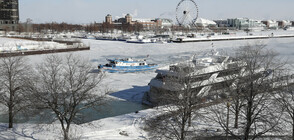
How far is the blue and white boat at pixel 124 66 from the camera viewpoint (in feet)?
123

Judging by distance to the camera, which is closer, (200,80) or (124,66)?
(200,80)

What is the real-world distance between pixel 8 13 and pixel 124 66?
3378 inches

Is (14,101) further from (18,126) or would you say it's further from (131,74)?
(131,74)

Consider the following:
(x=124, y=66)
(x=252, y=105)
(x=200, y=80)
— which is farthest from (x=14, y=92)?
(x=124, y=66)

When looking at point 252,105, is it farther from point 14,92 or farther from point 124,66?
point 124,66

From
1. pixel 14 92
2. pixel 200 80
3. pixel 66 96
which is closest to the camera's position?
pixel 66 96

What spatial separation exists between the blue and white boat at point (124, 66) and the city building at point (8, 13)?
82014 mm

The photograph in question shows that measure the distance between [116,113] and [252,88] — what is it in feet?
32.4

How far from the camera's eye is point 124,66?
38.6 metres

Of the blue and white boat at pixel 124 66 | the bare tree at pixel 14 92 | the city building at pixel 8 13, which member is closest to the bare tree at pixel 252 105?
the bare tree at pixel 14 92

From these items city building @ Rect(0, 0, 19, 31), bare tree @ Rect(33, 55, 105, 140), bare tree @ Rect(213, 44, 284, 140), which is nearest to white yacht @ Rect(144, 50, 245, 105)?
bare tree @ Rect(213, 44, 284, 140)

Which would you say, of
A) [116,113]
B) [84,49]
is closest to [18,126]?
[116,113]

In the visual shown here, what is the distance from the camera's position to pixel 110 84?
29.5 m

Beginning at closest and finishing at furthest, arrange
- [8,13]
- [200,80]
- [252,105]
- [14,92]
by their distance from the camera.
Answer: [252,105] → [14,92] → [200,80] → [8,13]
